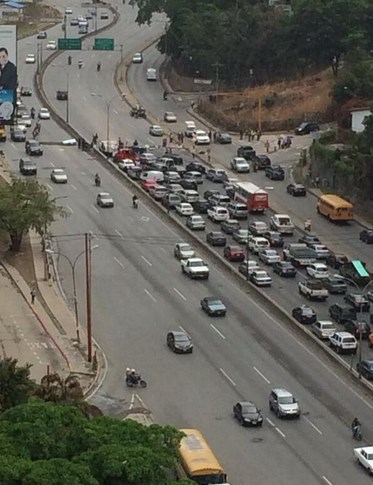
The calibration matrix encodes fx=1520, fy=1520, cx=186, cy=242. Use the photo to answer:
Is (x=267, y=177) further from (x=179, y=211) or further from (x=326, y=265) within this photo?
(x=326, y=265)

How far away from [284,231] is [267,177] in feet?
56.0

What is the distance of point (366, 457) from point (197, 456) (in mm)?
7080

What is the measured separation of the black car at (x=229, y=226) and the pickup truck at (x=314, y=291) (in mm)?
13711

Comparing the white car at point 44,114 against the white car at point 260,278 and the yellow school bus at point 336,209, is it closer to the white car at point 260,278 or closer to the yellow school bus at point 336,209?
the yellow school bus at point 336,209

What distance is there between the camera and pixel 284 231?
95438mm

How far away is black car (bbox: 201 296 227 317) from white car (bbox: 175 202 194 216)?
2056 centimetres

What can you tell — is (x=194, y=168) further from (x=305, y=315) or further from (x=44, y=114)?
(x=305, y=315)

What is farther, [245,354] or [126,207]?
[126,207]

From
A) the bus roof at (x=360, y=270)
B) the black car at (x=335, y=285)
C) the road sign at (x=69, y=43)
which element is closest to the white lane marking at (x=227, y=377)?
the black car at (x=335, y=285)

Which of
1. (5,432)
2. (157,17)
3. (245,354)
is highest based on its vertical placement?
(5,432)

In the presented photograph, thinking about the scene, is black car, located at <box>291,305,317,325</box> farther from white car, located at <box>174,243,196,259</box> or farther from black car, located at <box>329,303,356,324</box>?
white car, located at <box>174,243,196,259</box>

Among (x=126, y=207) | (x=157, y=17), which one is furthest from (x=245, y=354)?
(x=157, y=17)

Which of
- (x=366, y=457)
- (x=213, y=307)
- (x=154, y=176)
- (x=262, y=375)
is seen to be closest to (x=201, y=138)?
(x=154, y=176)

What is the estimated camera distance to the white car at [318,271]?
84431 millimetres
